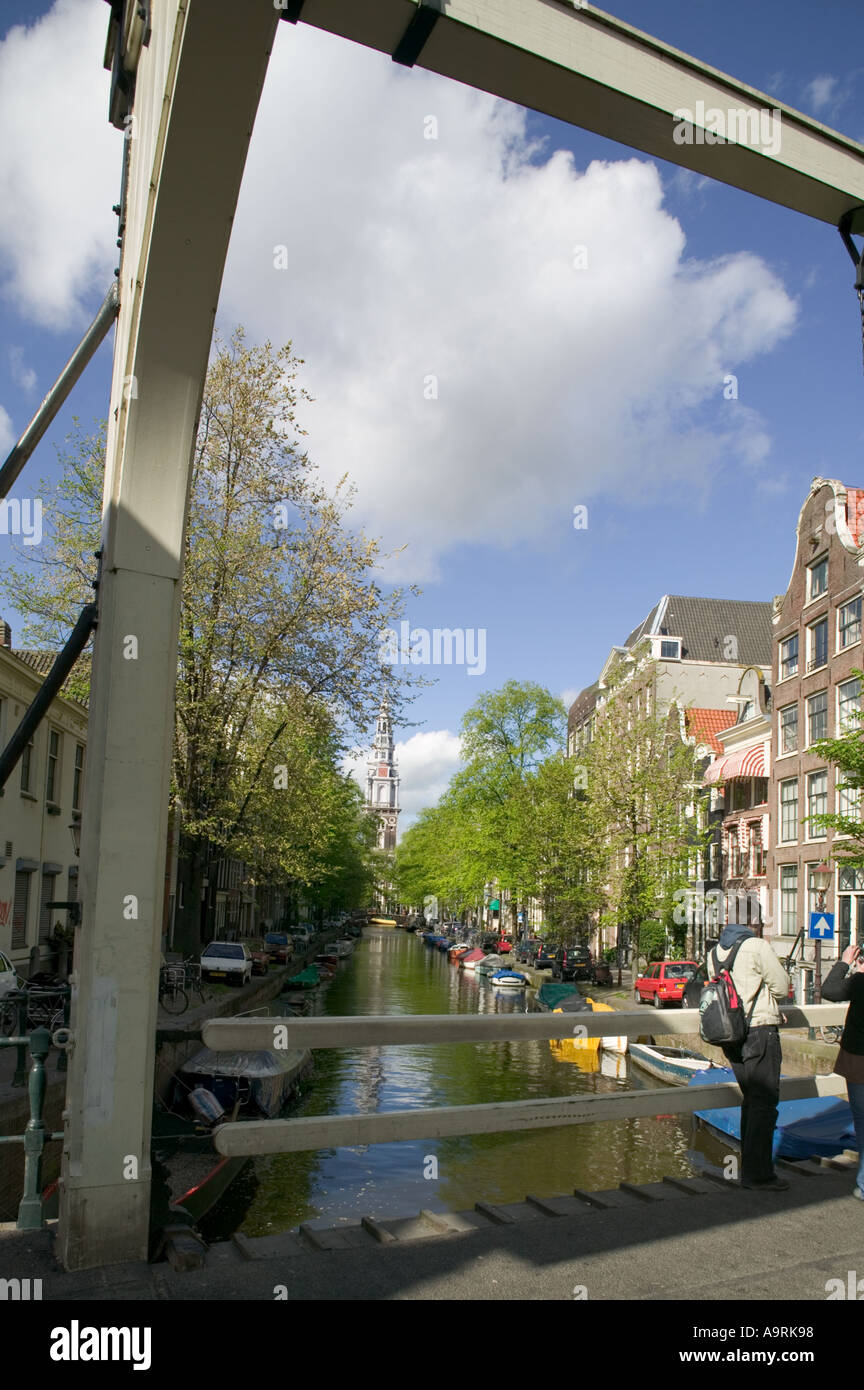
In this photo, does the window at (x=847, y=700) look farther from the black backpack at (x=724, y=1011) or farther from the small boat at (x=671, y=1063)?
the black backpack at (x=724, y=1011)

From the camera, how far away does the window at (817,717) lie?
33.4 meters

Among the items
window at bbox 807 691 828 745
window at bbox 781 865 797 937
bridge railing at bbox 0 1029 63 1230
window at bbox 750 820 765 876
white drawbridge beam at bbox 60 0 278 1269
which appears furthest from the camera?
window at bbox 750 820 765 876

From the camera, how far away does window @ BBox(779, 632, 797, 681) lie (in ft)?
119

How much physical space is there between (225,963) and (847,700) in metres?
21.6

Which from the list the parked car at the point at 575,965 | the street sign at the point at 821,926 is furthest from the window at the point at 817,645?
the parked car at the point at 575,965

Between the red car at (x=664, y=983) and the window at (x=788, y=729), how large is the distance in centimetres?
844

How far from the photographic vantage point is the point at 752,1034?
5.95m

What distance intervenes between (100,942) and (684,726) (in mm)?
43341

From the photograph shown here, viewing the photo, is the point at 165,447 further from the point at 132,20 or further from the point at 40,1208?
the point at 40,1208

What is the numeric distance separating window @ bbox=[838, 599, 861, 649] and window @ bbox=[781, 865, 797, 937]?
8.34 m

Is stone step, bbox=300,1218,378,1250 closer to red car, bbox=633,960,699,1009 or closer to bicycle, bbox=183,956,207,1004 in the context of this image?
bicycle, bbox=183,956,207,1004

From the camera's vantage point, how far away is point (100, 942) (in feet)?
14.7

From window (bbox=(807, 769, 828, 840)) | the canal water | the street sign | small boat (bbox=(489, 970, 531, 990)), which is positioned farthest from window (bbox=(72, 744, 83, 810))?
window (bbox=(807, 769, 828, 840))
